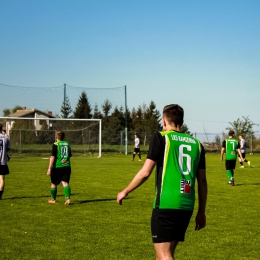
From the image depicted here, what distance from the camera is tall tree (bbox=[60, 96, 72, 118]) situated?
152 ft

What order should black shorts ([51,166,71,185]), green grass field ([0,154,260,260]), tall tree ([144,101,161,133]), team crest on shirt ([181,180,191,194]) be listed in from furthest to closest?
tall tree ([144,101,161,133])
black shorts ([51,166,71,185])
green grass field ([0,154,260,260])
team crest on shirt ([181,180,191,194])

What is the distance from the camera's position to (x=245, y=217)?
37.1 feet

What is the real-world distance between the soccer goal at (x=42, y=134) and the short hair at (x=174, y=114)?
3868 cm

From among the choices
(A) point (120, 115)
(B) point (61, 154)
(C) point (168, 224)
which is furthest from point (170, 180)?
(A) point (120, 115)

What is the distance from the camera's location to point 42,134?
146 ft

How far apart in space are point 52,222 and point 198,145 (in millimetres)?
6140

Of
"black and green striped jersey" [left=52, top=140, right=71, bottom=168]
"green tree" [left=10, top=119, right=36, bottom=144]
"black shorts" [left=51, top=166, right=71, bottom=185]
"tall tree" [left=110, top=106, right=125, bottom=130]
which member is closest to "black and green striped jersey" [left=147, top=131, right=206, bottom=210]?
"black and green striped jersey" [left=52, top=140, right=71, bottom=168]

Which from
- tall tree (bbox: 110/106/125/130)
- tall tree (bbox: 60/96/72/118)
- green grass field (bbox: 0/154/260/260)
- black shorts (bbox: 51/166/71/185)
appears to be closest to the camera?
green grass field (bbox: 0/154/260/260)

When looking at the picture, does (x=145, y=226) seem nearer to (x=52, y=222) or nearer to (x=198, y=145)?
(x=52, y=222)

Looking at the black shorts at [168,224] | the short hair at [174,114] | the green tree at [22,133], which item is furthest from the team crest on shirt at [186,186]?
the green tree at [22,133]

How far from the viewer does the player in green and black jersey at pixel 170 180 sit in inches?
187

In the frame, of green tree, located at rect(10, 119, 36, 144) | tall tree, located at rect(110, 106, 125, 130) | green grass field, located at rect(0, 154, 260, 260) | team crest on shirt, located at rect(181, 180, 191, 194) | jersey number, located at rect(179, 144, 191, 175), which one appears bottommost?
green grass field, located at rect(0, 154, 260, 260)

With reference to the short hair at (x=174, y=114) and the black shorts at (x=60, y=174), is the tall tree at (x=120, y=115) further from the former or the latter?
the short hair at (x=174, y=114)

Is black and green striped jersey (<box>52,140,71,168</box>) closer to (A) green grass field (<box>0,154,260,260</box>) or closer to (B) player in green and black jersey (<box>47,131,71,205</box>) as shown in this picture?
(B) player in green and black jersey (<box>47,131,71,205</box>)
